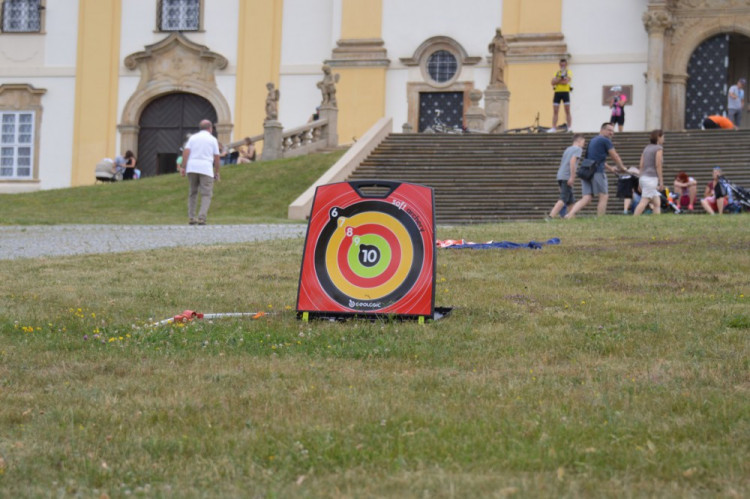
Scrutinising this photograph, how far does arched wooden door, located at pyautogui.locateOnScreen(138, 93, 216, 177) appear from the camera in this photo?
3856 cm

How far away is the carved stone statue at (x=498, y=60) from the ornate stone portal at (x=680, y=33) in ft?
15.3

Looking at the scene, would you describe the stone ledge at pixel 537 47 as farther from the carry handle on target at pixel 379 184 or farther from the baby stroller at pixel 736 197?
the carry handle on target at pixel 379 184

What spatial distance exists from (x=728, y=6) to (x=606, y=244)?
24.6m

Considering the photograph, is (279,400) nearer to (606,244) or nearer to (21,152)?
(606,244)

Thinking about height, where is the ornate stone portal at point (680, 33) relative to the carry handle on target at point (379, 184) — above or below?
above

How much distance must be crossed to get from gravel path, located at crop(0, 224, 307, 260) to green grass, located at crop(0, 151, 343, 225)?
3630 mm

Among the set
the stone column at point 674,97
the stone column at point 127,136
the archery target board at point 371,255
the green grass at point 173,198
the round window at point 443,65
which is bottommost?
the archery target board at point 371,255

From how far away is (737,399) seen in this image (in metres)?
4.68

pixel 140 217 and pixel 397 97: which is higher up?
pixel 397 97

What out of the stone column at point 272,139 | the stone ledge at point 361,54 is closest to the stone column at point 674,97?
the stone ledge at point 361,54

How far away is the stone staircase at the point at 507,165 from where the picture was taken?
889 inches

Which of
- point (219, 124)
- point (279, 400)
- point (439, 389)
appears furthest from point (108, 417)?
point (219, 124)

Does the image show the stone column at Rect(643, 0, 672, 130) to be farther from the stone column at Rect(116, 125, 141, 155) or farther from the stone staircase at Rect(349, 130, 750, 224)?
the stone column at Rect(116, 125, 141, 155)

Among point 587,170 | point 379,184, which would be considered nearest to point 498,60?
point 587,170
